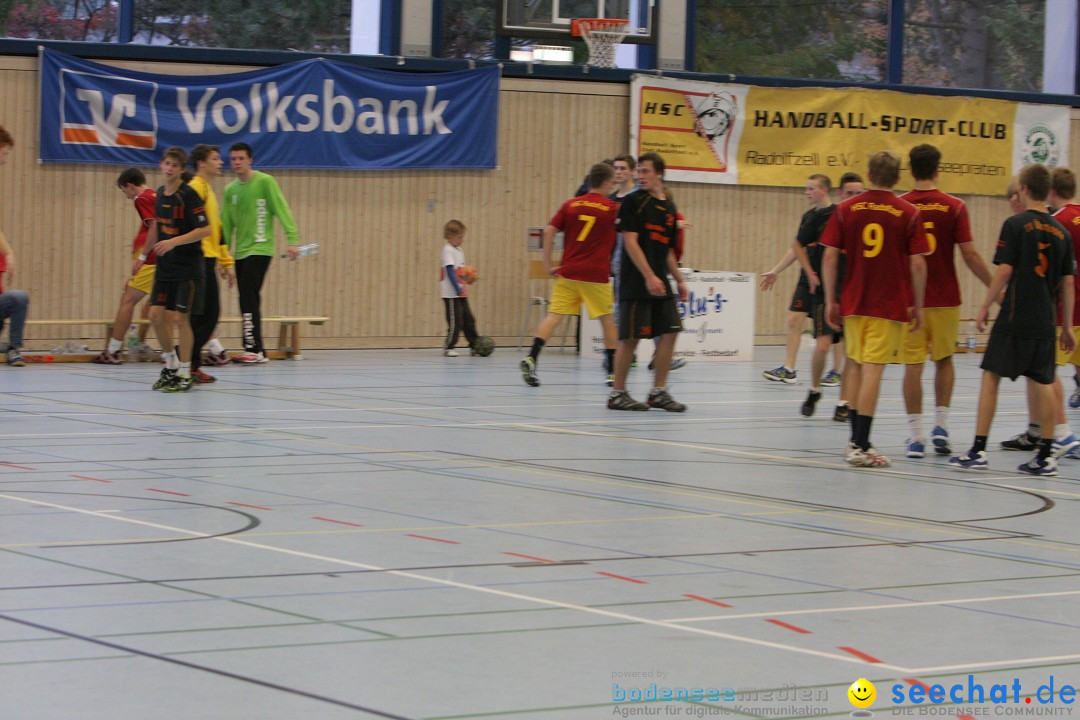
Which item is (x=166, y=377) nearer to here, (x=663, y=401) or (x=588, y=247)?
(x=588, y=247)

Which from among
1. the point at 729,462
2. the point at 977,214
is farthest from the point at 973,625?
the point at 977,214

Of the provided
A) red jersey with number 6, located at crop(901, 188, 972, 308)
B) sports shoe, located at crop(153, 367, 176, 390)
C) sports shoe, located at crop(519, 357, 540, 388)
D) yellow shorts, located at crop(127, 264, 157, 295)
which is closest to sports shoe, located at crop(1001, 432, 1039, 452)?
red jersey with number 6, located at crop(901, 188, 972, 308)

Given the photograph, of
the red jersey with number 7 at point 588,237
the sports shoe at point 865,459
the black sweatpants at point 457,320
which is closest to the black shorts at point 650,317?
the red jersey with number 7 at point 588,237

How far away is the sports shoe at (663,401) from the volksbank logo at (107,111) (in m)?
8.83

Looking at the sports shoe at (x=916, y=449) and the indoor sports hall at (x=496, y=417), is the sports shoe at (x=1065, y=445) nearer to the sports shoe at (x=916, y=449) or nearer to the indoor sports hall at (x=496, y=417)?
the indoor sports hall at (x=496, y=417)

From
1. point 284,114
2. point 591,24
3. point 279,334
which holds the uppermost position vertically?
point 591,24

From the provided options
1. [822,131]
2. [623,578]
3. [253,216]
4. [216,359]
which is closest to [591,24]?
[822,131]

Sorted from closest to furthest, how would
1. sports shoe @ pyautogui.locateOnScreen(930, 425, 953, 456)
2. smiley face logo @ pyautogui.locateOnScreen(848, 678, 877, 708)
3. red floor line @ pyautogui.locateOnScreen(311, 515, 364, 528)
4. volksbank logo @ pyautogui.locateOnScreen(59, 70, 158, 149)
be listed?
smiley face logo @ pyautogui.locateOnScreen(848, 678, 877, 708) → red floor line @ pyautogui.locateOnScreen(311, 515, 364, 528) → sports shoe @ pyautogui.locateOnScreen(930, 425, 953, 456) → volksbank logo @ pyautogui.locateOnScreen(59, 70, 158, 149)

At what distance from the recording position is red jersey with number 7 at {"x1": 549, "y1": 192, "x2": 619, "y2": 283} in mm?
13359

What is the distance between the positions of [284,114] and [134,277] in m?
4.24

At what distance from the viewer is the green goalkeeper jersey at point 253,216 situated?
53.4 feet

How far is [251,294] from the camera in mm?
16344

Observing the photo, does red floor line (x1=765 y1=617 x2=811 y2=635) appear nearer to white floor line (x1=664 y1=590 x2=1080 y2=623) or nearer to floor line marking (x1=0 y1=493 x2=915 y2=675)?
white floor line (x1=664 y1=590 x2=1080 y2=623)

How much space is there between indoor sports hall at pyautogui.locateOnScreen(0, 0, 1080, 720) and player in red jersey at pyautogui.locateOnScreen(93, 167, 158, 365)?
27 cm
